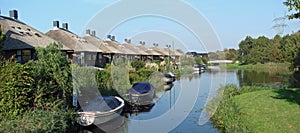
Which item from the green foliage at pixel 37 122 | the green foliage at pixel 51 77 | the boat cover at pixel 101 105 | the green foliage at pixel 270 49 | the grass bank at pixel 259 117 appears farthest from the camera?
the green foliage at pixel 270 49

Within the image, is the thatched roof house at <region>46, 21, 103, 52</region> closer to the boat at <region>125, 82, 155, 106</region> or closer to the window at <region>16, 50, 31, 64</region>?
the window at <region>16, 50, 31, 64</region>

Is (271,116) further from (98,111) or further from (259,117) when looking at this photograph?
(98,111)

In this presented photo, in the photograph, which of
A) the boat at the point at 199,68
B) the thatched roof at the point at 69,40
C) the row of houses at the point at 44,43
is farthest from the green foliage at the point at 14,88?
the boat at the point at 199,68

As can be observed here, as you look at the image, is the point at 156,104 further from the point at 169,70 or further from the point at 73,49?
the point at 169,70

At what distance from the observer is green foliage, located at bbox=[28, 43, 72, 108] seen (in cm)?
921

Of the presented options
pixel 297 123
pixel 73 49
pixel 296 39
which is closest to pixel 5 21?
pixel 73 49

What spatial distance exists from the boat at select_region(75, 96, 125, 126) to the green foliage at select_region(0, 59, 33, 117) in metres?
2.53

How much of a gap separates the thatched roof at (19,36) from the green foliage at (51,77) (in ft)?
29.5

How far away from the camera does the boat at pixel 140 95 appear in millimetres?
16416

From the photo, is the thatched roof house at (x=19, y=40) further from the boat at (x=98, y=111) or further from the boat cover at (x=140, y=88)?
the boat at (x=98, y=111)

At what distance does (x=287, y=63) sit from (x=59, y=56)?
156 feet

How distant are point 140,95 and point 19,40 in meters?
9.56

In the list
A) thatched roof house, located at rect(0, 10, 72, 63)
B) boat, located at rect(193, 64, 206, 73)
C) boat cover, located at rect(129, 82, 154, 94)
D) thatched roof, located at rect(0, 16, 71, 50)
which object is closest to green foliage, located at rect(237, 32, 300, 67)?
boat, located at rect(193, 64, 206, 73)

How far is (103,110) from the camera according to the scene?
11.7m
